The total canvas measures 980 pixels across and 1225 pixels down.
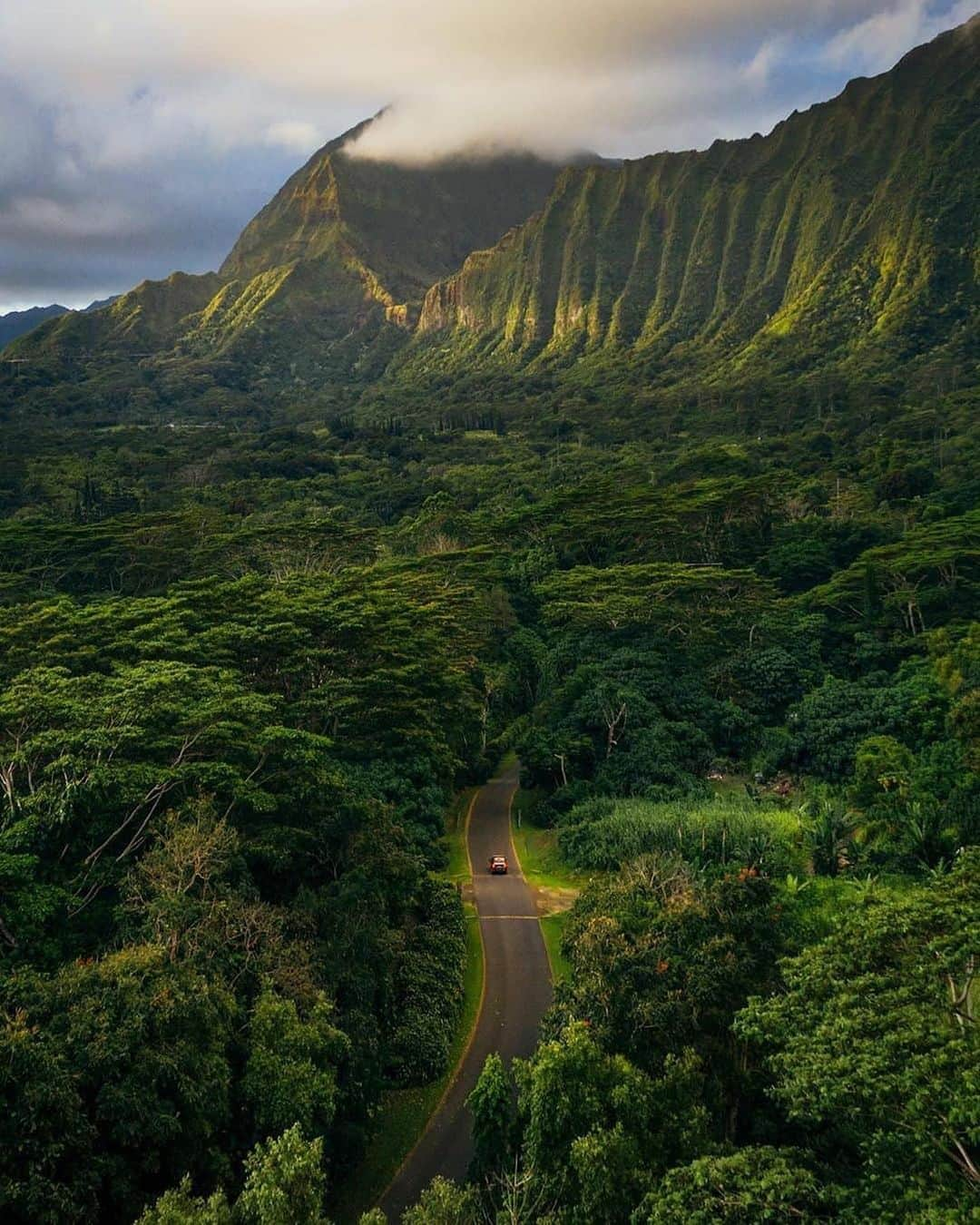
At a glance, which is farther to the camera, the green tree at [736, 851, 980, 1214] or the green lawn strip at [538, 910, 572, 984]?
the green lawn strip at [538, 910, 572, 984]

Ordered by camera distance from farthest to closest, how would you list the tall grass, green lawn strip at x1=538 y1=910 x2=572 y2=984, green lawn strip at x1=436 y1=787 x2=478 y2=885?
green lawn strip at x1=436 y1=787 x2=478 y2=885 → the tall grass → green lawn strip at x1=538 y1=910 x2=572 y2=984

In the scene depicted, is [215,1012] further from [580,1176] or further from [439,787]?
[439,787]

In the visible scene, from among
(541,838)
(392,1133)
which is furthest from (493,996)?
(541,838)

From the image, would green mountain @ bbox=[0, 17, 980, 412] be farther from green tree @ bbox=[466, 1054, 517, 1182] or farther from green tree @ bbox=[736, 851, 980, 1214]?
green tree @ bbox=[466, 1054, 517, 1182]

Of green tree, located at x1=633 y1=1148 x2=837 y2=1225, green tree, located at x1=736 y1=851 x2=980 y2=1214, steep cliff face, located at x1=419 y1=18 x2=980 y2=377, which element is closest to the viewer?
Result: green tree, located at x1=736 y1=851 x2=980 y2=1214

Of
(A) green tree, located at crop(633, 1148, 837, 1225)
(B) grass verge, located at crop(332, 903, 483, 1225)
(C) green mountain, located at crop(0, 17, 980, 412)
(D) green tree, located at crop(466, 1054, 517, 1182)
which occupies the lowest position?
(B) grass verge, located at crop(332, 903, 483, 1225)

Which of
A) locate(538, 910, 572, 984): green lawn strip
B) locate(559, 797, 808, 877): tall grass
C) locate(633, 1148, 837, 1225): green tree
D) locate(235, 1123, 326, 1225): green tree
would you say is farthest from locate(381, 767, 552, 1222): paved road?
locate(633, 1148, 837, 1225): green tree

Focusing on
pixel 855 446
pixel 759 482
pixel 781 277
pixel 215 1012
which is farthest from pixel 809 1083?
pixel 781 277

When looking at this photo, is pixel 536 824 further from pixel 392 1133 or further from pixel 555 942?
pixel 392 1133
